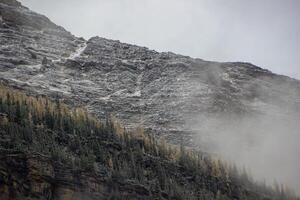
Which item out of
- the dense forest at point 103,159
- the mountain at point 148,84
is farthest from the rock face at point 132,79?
the dense forest at point 103,159

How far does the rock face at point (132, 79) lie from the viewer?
137250mm

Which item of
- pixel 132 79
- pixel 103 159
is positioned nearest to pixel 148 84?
pixel 132 79

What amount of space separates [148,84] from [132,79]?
4.83 meters

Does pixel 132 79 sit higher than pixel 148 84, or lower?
higher

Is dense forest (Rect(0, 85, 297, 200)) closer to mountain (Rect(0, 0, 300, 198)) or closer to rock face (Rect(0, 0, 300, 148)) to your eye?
mountain (Rect(0, 0, 300, 198))

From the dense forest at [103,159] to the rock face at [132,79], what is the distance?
7.89m

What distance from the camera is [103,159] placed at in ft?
350

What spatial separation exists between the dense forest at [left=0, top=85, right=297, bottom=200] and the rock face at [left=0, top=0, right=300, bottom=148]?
311 inches

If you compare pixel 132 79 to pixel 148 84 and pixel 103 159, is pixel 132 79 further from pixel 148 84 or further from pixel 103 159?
pixel 103 159

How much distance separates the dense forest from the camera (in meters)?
95.5

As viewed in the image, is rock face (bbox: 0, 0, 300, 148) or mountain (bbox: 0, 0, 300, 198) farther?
rock face (bbox: 0, 0, 300, 148)

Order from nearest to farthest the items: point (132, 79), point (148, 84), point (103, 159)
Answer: point (103, 159)
point (148, 84)
point (132, 79)

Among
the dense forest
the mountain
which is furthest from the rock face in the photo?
the dense forest

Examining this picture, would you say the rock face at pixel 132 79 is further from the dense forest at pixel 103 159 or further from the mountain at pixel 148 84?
the dense forest at pixel 103 159
